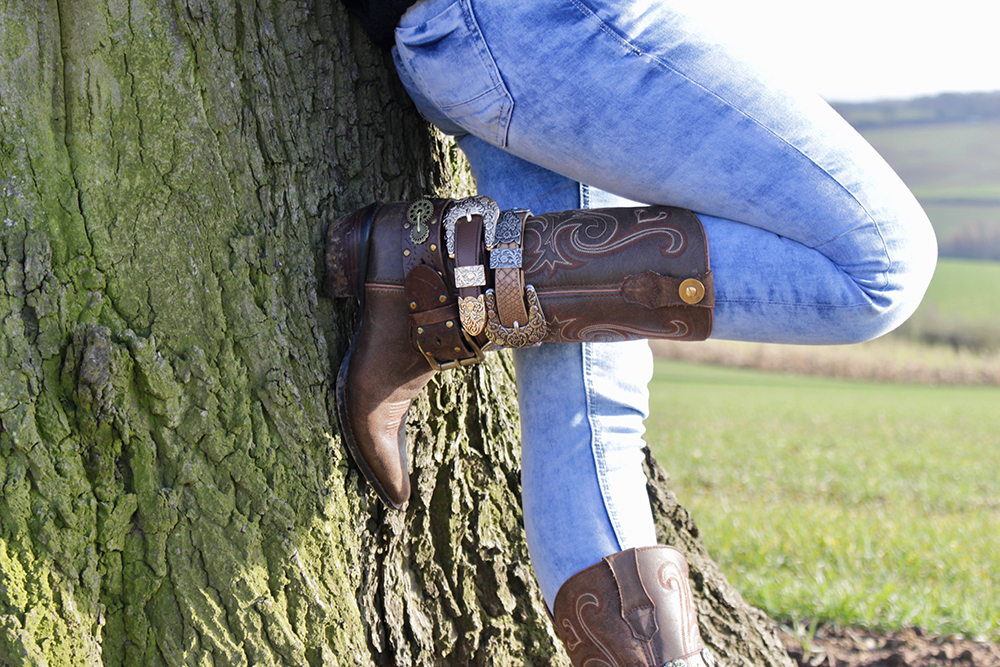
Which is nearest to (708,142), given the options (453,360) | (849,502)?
(453,360)

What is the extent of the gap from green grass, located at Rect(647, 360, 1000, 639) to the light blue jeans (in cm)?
157

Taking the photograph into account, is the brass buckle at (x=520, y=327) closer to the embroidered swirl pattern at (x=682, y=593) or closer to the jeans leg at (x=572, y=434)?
the jeans leg at (x=572, y=434)

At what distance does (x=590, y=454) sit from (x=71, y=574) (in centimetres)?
83

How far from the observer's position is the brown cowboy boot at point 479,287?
1.13 m

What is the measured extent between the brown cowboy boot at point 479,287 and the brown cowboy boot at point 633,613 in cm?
38

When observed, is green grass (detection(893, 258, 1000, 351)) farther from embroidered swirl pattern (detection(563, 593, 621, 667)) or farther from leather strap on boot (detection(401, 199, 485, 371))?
leather strap on boot (detection(401, 199, 485, 371))

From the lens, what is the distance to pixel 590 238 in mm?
1147

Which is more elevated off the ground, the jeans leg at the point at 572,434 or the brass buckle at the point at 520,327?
the brass buckle at the point at 520,327

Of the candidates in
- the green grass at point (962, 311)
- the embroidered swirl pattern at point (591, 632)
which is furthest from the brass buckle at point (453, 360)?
the green grass at point (962, 311)

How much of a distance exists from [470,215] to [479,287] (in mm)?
121

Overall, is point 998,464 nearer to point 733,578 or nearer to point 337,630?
point 733,578

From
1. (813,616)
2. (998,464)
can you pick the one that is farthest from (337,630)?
(998,464)

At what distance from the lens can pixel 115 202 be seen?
1.14m

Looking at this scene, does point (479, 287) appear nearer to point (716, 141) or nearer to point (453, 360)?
point (453, 360)
